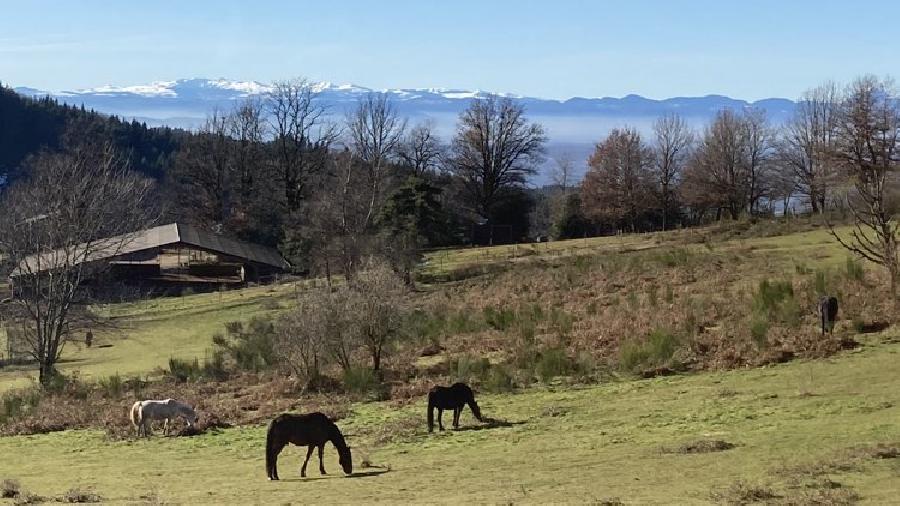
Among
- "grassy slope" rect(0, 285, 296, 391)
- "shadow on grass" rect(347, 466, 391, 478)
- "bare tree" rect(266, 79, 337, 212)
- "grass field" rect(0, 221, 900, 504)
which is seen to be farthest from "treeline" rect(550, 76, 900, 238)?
"shadow on grass" rect(347, 466, 391, 478)

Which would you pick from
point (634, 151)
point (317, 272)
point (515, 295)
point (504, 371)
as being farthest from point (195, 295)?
point (634, 151)

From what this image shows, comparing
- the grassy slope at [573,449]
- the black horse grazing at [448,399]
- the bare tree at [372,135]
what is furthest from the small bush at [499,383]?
the bare tree at [372,135]

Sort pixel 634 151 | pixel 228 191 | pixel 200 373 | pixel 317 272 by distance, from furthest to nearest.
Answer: pixel 228 191 → pixel 634 151 → pixel 317 272 → pixel 200 373

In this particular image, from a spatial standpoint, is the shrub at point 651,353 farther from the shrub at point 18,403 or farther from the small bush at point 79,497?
the shrub at point 18,403

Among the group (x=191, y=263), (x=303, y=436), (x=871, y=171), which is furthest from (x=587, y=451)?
(x=191, y=263)

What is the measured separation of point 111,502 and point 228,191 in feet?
248

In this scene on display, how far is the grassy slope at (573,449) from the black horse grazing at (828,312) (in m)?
1.84

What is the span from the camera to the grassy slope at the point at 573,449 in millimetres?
12344

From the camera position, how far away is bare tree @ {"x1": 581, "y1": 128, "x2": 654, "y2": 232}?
244 ft

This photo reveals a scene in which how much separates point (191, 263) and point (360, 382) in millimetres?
42099

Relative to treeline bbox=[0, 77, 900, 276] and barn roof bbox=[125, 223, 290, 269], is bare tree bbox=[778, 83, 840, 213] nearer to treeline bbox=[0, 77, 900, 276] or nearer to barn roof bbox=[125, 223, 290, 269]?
treeline bbox=[0, 77, 900, 276]

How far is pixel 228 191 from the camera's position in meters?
85.9

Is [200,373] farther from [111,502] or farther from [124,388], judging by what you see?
[111,502]

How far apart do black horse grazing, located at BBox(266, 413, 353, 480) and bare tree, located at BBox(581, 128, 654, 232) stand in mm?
59455
